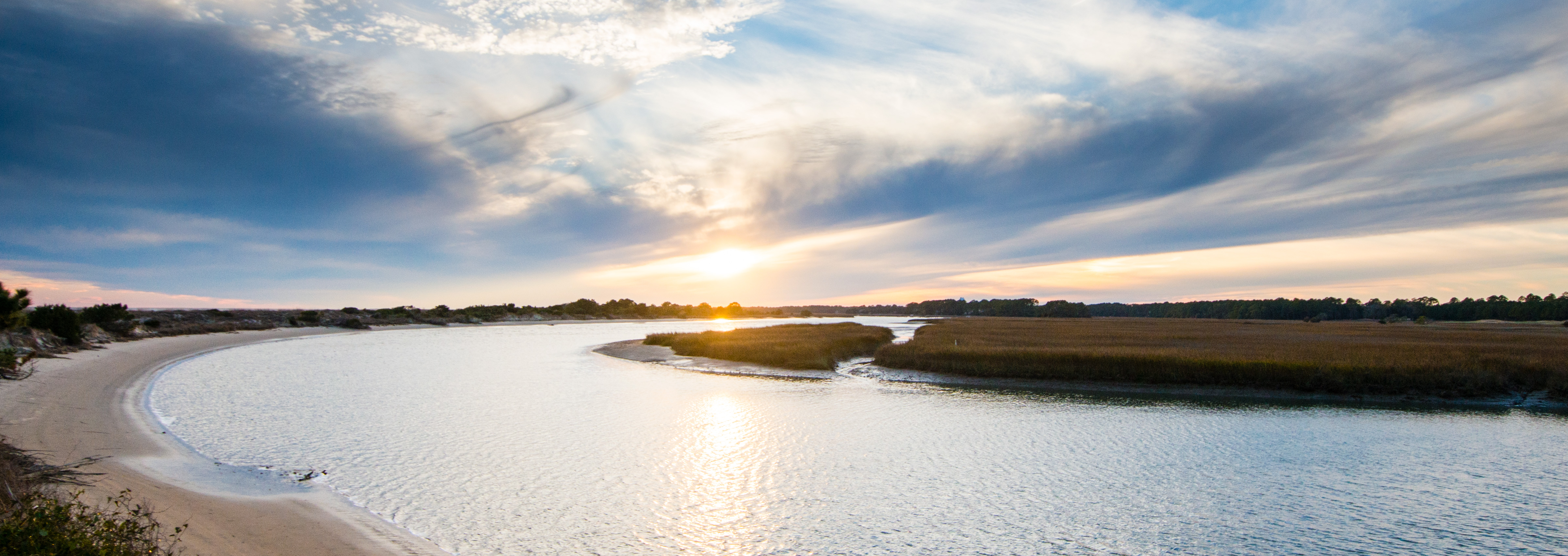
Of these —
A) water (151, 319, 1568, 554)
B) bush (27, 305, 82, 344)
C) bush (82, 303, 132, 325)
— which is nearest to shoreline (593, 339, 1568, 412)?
water (151, 319, 1568, 554)

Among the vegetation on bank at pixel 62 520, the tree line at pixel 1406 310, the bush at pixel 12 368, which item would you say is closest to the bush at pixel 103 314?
the bush at pixel 12 368

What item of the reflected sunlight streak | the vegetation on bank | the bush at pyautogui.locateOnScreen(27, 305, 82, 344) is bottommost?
the reflected sunlight streak

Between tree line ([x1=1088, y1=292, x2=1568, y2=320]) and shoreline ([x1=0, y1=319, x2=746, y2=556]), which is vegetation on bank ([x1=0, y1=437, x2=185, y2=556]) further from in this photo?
tree line ([x1=1088, y1=292, x2=1568, y2=320])

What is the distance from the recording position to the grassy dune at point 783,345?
122ft

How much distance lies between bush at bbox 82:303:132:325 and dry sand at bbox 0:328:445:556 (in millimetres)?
32255

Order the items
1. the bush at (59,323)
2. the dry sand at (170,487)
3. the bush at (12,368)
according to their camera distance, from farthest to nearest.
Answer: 1. the bush at (59,323)
2. the bush at (12,368)
3. the dry sand at (170,487)

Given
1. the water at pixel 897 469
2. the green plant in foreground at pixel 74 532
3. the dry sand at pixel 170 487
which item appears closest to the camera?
the green plant in foreground at pixel 74 532

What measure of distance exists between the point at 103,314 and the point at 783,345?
49.5 m

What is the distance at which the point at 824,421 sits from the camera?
Answer: 19031 millimetres

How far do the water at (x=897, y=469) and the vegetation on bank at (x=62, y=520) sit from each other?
2774mm

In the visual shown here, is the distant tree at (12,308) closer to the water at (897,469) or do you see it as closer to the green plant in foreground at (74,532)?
the water at (897,469)

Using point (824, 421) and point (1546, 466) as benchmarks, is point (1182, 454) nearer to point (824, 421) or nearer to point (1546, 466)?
point (1546, 466)

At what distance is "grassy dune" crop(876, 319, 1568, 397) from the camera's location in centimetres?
2434

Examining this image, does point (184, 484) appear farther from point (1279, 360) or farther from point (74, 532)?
point (1279, 360)
